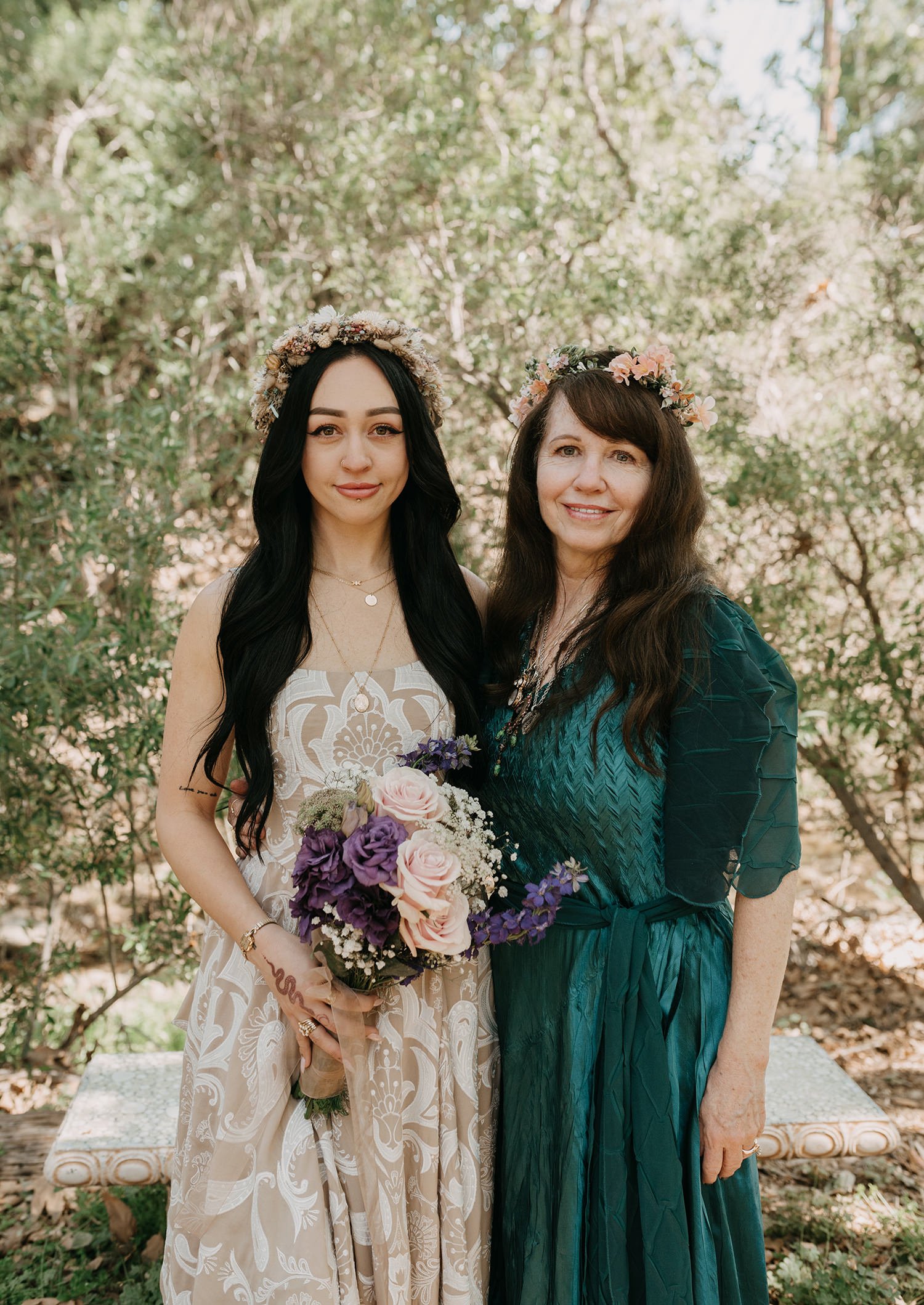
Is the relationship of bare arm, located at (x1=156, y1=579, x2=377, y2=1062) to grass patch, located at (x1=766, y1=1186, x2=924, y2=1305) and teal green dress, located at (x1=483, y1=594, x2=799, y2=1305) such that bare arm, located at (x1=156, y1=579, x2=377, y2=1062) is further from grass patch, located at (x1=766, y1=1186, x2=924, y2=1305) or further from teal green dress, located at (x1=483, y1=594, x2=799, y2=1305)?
grass patch, located at (x1=766, y1=1186, x2=924, y2=1305)

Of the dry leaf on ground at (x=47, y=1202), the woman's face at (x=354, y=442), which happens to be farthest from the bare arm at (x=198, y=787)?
the dry leaf on ground at (x=47, y=1202)

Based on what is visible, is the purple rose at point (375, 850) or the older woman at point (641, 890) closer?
the purple rose at point (375, 850)

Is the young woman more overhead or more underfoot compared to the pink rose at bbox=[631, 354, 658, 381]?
more underfoot

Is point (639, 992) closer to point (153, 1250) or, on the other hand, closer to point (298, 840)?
point (298, 840)

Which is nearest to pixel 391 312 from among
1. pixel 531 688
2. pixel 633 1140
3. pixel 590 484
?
pixel 590 484

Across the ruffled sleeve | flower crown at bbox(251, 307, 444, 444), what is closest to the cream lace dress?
the ruffled sleeve

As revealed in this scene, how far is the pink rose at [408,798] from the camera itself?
5.84ft

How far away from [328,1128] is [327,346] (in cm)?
179

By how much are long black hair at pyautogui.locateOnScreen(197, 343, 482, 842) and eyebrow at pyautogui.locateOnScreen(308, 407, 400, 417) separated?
4 centimetres

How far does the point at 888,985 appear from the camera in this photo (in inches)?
205

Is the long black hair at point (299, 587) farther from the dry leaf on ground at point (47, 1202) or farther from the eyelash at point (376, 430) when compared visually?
the dry leaf on ground at point (47, 1202)

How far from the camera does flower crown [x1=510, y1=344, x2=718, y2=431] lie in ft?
7.38

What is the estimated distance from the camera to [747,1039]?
2.05 metres

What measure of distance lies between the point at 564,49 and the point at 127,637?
5.59m
